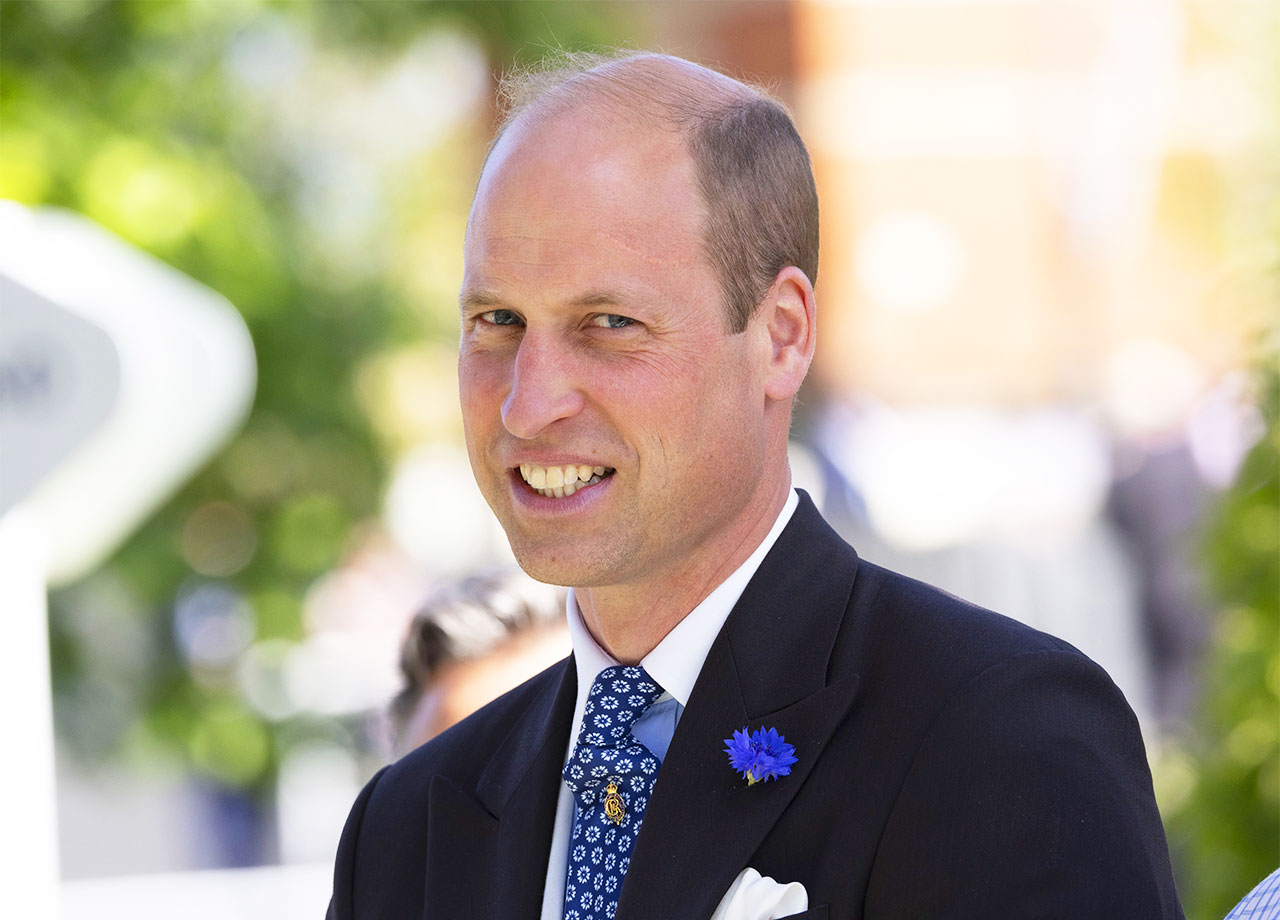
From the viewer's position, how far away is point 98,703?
740cm

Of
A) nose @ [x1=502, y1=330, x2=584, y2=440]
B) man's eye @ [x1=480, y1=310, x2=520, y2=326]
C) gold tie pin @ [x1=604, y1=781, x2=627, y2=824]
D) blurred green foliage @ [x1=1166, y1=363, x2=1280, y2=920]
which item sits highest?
man's eye @ [x1=480, y1=310, x2=520, y2=326]

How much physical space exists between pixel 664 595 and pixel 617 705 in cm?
14

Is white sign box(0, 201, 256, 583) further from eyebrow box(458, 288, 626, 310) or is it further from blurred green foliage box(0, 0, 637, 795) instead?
blurred green foliage box(0, 0, 637, 795)

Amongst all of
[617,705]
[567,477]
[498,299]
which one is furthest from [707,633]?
[498,299]

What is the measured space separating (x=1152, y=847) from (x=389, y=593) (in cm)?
690

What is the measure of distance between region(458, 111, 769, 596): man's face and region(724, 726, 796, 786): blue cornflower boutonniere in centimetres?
23

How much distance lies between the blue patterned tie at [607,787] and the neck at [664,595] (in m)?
0.04

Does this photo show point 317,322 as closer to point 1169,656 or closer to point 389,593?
point 389,593

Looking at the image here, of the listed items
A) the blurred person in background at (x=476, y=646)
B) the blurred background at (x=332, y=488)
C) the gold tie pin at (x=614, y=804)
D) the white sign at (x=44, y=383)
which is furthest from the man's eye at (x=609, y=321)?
the blurred person in background at (x=476, y=646)

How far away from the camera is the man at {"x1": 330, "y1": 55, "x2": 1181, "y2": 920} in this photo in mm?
1735

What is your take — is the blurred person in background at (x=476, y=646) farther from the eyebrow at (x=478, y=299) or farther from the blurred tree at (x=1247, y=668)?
the blurred tree at (x=1247, y=668)

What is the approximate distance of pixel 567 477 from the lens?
1.99 m

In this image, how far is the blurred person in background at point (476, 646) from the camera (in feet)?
11.9

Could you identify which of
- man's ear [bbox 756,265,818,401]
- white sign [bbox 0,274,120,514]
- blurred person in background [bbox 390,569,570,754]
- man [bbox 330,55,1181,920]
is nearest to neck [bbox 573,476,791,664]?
man [bbox 330,55,1181,920]
